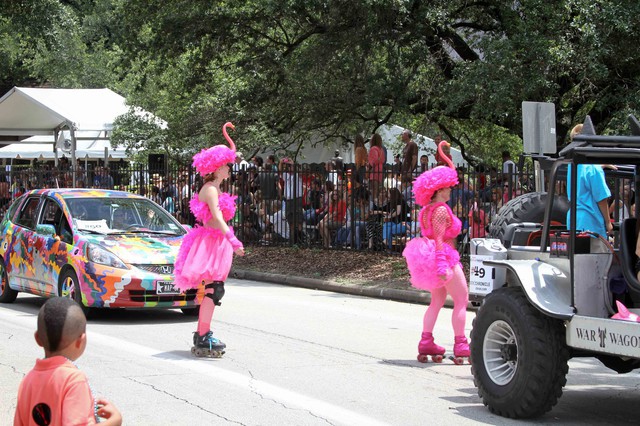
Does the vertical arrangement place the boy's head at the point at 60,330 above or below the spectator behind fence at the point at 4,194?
below

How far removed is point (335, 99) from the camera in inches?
846

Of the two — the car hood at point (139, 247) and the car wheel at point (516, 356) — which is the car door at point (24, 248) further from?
the car wheel at point (516, 356)

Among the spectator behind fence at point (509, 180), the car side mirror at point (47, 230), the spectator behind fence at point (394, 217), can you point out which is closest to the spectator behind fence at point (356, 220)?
the spectator behind fence at point (394, 217)

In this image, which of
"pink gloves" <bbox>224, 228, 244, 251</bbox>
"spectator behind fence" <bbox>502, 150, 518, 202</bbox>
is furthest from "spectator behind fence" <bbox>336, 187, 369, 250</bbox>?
"pink gloves" <bbox>224, 228, 244, 251</bbox>

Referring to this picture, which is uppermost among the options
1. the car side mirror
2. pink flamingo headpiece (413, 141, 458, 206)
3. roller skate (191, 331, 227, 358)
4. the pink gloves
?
pink flamingo headpiece (413, 141, 458, 206)

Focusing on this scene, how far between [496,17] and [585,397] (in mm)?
13336

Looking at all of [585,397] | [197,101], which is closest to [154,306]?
[585,397]

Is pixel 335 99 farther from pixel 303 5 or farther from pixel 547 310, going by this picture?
pixel 547 310

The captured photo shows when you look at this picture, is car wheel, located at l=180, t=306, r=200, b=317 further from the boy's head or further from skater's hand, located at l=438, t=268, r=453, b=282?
the boy's head

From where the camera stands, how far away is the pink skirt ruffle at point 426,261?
9.27 metres

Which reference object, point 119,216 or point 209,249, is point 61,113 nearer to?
point 119,216

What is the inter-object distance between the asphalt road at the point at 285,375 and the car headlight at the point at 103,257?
742mm

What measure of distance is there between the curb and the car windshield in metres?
4.17

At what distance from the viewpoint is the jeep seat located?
6723 millimetres
